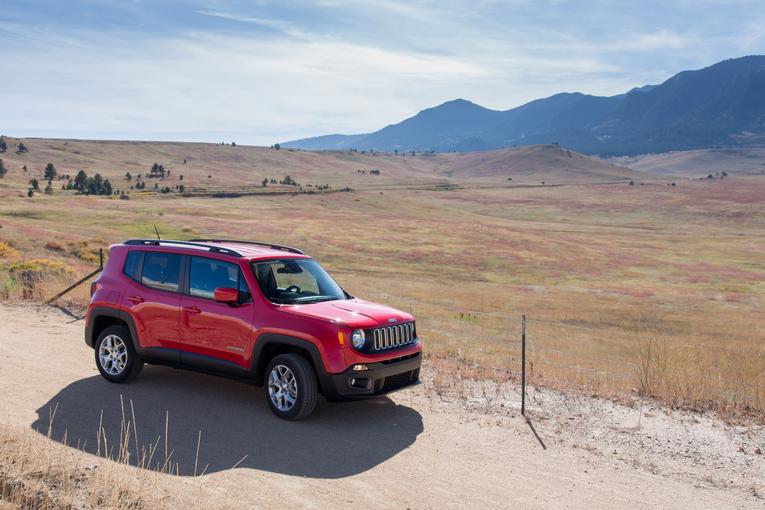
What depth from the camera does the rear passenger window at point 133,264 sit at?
1002 centimetres

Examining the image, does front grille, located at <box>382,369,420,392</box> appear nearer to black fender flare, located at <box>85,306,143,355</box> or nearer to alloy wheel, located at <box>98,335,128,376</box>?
black fender flare, located at <box>85,306,143,355</box>

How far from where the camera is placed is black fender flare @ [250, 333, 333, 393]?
827 centimetres

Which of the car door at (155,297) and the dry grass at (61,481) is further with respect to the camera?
the car door at (155,297)

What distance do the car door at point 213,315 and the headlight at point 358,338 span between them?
1416 mm

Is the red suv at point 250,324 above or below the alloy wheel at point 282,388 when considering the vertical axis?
above

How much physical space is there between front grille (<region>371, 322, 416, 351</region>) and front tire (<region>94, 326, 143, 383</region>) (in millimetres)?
3742

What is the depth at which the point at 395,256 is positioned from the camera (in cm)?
5709

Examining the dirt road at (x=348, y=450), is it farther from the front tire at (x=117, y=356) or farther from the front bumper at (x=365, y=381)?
the front bumper at (x=365, y=381)

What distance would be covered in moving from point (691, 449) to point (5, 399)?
28.5 feet

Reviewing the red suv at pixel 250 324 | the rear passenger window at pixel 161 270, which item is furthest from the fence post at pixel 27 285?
the rear passenger window at pixel 161 270

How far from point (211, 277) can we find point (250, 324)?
1.04 meters

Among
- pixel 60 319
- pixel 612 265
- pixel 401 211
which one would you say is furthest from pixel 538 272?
pixel 401 211

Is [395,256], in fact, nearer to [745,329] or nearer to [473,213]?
[745,329]

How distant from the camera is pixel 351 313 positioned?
8695 millimetres
